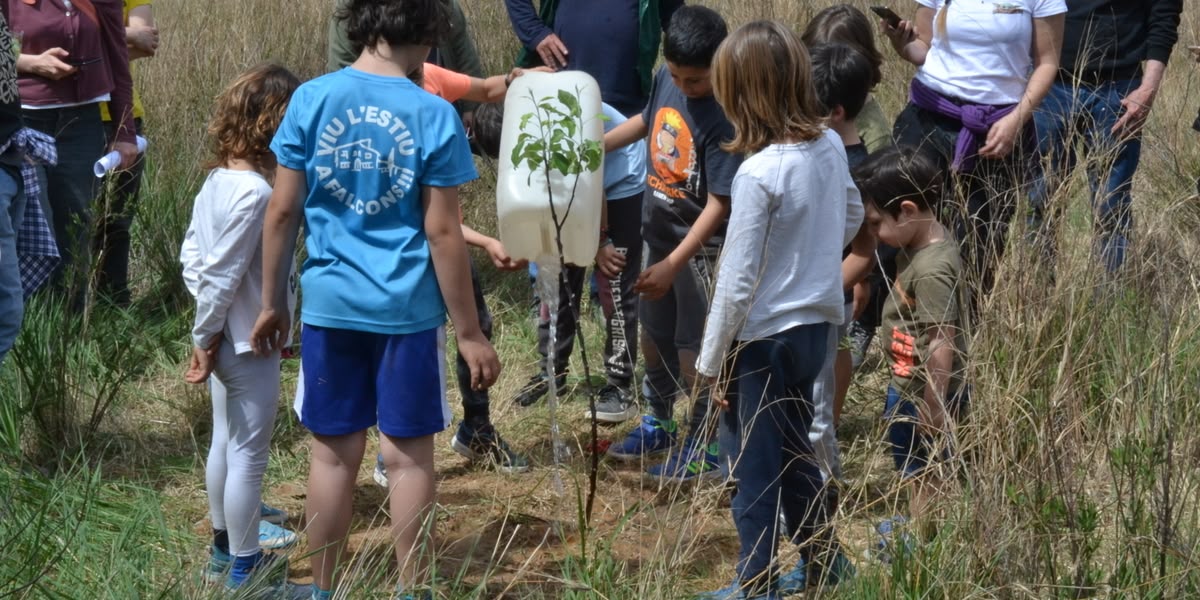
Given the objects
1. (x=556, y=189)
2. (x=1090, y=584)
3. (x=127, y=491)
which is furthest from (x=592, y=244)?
(x=127, y=491)

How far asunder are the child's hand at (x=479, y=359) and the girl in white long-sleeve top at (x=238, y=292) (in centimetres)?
57

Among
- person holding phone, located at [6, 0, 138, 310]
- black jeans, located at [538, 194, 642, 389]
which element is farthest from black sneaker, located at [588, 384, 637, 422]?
person holding phone, located at [6, 0, 138, 310]

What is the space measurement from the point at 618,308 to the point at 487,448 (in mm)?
754

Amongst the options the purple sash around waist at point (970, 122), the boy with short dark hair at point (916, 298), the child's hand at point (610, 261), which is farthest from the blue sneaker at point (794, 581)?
the purple sash around waist at point (970, 122)

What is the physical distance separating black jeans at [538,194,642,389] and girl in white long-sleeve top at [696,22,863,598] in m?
1.34

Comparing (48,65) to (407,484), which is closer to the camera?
(407,484)

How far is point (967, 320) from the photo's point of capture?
315 cm

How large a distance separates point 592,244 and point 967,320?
37.6 inches

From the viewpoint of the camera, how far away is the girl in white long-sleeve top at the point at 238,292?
3197 mm

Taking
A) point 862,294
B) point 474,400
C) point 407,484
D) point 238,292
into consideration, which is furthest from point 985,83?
point 238,292

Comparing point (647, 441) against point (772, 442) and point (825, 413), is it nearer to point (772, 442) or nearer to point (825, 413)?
point (825, 413)

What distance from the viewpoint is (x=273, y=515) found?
12.7 feet

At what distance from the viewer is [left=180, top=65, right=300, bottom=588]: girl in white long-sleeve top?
3.20m

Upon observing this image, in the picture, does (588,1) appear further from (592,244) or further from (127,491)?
(127,491)
